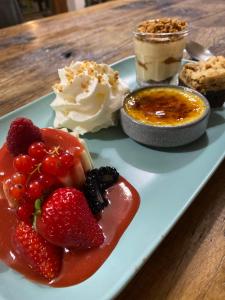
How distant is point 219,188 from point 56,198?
1.78 ft

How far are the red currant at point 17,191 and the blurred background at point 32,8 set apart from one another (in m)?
2.81

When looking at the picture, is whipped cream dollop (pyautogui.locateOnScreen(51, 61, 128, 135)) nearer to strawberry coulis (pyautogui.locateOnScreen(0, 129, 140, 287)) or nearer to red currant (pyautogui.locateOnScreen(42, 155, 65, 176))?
strawberry coulis (pyautogui.locateOnScreen(0, 129, 140, 287))

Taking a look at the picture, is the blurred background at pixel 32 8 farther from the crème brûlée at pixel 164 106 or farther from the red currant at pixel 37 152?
the red currant at pixel 37 152

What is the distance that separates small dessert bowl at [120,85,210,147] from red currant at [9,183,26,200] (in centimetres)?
54

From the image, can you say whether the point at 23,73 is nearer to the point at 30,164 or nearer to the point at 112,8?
the point at 30,164

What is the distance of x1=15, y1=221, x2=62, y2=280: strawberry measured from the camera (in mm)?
825

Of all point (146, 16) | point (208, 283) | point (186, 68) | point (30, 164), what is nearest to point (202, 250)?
point (208, 283)

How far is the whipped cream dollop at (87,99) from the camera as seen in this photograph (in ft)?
4.52

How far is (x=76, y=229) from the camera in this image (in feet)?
2.79

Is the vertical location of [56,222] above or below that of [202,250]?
above

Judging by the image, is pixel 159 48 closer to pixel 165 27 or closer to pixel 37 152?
pixel 165 27

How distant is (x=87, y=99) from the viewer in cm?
137

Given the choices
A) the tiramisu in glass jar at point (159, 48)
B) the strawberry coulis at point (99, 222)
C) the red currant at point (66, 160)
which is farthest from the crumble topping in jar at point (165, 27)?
the red currant at point (66, 160)

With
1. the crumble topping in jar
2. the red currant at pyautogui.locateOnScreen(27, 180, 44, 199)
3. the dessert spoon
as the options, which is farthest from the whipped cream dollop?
the dessert spoon
